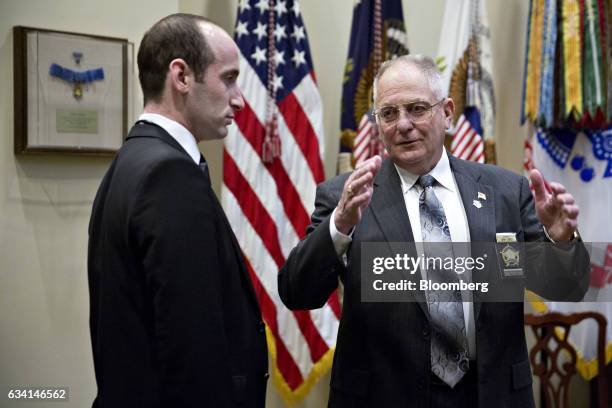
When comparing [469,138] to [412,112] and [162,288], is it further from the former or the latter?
[162,288]

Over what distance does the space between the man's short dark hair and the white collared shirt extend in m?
0.06

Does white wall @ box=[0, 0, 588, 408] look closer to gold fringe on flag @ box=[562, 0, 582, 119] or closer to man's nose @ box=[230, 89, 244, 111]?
man's nose @ box=[230, 89, 244, 111]

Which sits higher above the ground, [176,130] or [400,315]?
[176,130]

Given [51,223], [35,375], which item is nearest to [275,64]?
[51,223]

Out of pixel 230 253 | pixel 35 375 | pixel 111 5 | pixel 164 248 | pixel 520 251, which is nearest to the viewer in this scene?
pixel 164 248

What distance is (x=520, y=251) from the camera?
77.4 inches

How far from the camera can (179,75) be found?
1623 mm

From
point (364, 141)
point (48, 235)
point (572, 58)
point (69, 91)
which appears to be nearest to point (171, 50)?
point (69, 91)

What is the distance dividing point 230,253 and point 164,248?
0.69 feet

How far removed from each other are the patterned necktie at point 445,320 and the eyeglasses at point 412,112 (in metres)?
0.35

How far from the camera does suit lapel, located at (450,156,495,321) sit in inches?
76.3

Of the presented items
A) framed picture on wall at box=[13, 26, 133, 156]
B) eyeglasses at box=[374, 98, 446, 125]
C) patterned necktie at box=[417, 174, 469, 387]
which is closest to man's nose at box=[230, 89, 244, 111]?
eyeglasses at box=[374, 98, 446, 125]

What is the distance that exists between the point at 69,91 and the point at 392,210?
5.73 feet

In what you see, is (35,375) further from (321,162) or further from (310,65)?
(310,65)
